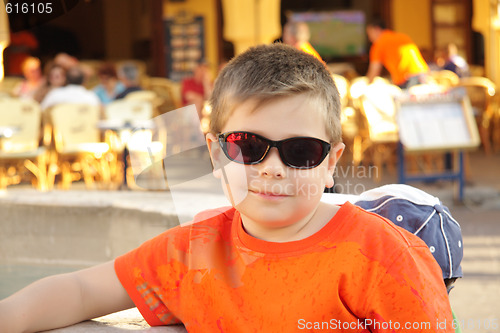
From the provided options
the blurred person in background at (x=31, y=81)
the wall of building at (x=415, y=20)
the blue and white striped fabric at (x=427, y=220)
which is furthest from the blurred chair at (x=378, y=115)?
the wall of building at (x=415, y=20)

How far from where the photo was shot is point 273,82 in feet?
3.73

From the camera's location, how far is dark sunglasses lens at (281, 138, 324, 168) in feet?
3.66

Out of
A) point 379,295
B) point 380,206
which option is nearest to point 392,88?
point 380,206

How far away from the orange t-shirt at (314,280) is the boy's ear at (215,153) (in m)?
0.09

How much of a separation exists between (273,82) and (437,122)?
190 inches

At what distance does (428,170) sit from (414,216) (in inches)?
243

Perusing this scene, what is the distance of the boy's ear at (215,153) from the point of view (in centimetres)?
123

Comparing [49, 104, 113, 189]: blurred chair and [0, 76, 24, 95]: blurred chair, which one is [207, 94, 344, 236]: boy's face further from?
[0, 76, 24, 95]: blurred chair

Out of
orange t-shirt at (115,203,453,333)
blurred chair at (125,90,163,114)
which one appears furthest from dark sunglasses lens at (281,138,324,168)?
blurred chair at (125,90,163,114)

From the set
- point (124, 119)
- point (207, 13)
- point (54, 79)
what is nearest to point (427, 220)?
point (124, 119)

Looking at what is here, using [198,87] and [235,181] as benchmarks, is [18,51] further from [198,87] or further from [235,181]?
[235,181]

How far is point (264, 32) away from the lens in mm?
7855

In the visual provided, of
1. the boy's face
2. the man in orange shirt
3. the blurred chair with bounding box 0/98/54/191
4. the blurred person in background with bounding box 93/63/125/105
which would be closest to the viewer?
the boy's face

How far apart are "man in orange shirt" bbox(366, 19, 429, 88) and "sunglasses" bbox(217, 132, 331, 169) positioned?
20.1ft
